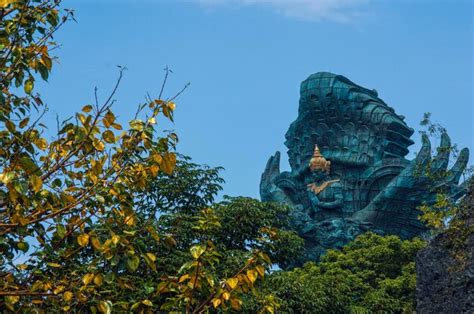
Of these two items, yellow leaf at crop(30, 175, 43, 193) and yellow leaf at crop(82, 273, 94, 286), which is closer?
yellow leaf at crop(30, 175, 43, 193)

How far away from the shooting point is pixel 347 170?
36062 millimetres

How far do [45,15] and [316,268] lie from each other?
22329 mm

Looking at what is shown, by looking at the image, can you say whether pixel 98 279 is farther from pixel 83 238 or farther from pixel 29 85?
pixel 29 85

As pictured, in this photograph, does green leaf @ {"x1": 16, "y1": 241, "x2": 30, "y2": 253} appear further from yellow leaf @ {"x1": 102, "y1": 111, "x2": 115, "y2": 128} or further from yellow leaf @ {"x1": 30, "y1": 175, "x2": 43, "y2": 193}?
yellow leaf @ {"x1": 102, "y1": 111, "x2": 115, "y2": 128}

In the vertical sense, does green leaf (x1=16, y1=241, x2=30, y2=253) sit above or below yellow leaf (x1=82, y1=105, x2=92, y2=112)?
below

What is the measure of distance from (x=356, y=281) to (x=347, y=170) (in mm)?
10450

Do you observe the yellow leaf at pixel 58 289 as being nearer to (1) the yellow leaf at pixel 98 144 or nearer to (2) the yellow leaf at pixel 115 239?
(2) the yellow leaf at pixel 115 239

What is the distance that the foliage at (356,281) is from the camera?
19.6 meters

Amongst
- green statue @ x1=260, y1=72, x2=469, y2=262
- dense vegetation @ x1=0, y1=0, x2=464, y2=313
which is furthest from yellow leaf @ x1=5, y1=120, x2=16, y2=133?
green statue @ x1=260, y1=72, x2=469, y2=262

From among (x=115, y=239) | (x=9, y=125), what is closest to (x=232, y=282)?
(x=115, y=239)

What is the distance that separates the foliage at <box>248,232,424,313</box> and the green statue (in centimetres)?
236

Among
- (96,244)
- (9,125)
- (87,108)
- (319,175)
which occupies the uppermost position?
(319,175)

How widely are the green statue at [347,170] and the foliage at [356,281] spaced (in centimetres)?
236

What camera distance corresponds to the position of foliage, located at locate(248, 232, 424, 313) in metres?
19.6
